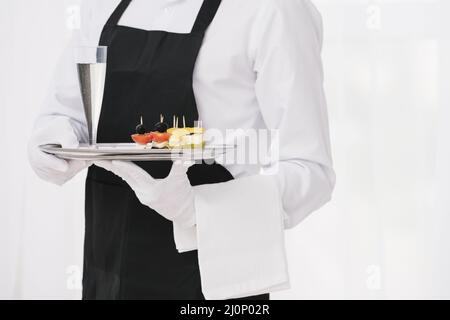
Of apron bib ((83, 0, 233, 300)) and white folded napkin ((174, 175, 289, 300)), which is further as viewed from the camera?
apron bib ((83, 0, 233, 300))

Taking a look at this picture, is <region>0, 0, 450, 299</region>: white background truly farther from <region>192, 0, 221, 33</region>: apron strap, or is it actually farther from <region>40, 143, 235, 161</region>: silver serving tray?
<region>40, 143, 235, 161</region>: silver serving tray

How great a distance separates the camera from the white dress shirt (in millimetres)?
1144

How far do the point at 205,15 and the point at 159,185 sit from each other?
0.43 metres

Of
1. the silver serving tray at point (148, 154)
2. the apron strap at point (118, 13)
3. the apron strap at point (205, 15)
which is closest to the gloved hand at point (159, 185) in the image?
the silver serving tray at point (148, 154)

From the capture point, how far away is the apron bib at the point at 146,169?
1.30 m

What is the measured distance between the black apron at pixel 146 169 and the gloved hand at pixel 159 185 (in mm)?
216

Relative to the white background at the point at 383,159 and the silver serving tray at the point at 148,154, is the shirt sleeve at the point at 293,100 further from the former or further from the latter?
the white background at the point at 383,159

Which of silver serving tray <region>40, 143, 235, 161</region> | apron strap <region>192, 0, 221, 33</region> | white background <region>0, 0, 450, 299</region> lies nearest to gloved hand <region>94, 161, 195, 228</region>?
silver serving tray <region>40, 143, 235, 161</region>

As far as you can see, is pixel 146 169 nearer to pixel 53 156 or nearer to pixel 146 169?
pixel 146 169

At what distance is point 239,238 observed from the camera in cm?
115

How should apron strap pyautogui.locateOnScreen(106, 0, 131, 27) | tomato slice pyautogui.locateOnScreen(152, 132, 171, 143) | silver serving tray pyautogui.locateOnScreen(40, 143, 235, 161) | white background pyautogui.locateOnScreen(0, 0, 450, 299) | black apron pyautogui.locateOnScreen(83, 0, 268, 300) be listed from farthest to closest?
white background pyautogui.locateOnScreen(0, 0, 450, 299), apron strap pyautogui.locateOnScreen(106, 0, 131, 27), black apron pyautogui.locateOnScreen(83, 0, 268, 300), tomato slice pyautogui.locateOnScreen(152, 132, 171, 143), silver serving tray pyautogui.locateOnScreen(40, 143, 235, 161)

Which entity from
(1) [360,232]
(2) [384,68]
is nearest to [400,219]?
(1) [360,232]

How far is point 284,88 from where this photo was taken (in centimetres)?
126

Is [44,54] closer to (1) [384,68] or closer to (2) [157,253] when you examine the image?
(1) [384,68]
